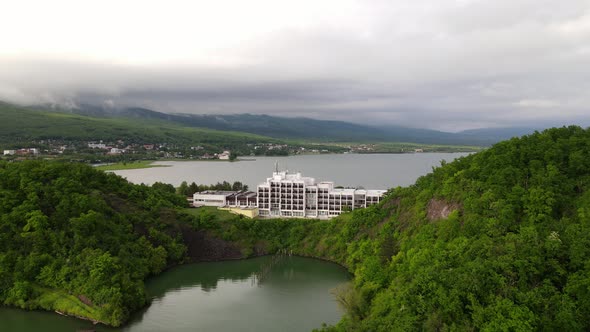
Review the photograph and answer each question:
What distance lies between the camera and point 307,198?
5297 centimetres

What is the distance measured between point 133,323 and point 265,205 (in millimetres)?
27487

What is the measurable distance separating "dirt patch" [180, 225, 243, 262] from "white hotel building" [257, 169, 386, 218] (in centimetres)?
1228

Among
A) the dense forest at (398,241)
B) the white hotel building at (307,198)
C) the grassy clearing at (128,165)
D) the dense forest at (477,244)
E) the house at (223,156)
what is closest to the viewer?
the dense forest at (477,244)

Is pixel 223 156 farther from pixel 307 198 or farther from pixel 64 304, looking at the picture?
pixel 64 304

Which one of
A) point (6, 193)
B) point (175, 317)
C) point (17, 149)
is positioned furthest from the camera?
point (17, 149)

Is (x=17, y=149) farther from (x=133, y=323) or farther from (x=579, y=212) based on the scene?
(x=579, y=212)

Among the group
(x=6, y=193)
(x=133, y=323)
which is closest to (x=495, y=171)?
(x=133, y=323)

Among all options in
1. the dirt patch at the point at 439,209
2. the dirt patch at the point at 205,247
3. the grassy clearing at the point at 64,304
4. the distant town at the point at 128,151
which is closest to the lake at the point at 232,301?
the grassy clearing at the point at 64,304

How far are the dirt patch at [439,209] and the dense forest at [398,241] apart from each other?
0.39 feet

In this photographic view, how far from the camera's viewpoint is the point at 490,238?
22.5 m

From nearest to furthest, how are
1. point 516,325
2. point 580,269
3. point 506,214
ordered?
1. point 516,325
2. point 580,269
3. point 506,214

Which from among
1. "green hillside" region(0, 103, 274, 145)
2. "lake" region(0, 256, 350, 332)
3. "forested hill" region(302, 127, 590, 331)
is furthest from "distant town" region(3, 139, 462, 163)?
"forested hill" region(302, 127, 590, 331)

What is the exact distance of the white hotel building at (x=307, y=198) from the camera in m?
52.2

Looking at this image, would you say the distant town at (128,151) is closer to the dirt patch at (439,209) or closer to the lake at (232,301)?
the lake at (232,301)
